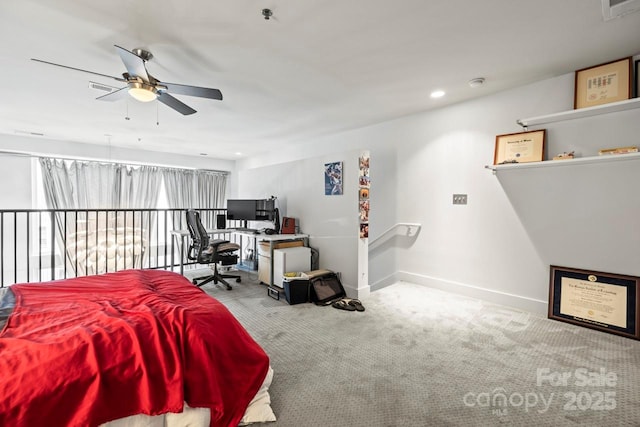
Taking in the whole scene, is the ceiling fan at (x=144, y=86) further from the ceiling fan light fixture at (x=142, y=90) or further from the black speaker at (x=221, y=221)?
the black speaker at (x=221, y=221)

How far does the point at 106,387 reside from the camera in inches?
45.6

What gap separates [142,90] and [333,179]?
2375 mm

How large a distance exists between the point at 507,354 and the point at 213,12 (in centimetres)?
324

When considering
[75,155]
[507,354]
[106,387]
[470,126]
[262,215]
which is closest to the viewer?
[106,387]

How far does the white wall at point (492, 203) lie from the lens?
2621mm

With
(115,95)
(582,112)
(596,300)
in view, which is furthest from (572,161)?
(115,95)

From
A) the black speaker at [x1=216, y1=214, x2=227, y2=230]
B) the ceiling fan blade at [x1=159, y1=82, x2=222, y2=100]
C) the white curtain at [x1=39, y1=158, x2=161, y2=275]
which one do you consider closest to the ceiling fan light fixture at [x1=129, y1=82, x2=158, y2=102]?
the ceiling fan blade at [x1=159, y1=82, x2=222, y2=100]

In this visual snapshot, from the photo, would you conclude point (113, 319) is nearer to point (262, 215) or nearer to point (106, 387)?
point (106, 387)

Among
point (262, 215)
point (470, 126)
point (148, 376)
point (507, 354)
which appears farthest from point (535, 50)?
point (262, 215)

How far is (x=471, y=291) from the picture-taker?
11.4 ft

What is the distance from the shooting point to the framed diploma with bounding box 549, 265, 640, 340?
2486mm

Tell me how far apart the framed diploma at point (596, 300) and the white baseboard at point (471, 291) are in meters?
0.16

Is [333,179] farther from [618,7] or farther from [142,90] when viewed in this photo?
[618,7]

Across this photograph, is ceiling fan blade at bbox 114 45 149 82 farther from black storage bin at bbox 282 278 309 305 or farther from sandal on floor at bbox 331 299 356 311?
sandal on floor at bbox 331 299 356 311
